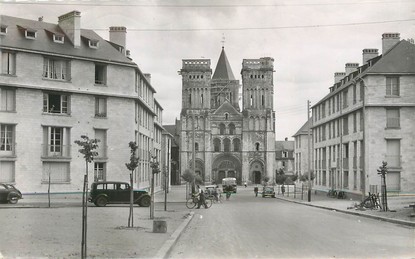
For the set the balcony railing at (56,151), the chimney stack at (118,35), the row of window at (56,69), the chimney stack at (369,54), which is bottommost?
the balcony railing at (56,151)

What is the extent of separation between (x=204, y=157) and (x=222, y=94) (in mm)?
27157

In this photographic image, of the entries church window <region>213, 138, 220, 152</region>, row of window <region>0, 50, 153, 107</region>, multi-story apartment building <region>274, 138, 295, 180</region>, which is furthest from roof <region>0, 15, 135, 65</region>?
multi-story apartment building <region>274, 138, 295, 180</region>

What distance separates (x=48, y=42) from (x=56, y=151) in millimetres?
8161

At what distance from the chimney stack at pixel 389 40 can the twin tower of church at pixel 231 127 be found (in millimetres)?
63311

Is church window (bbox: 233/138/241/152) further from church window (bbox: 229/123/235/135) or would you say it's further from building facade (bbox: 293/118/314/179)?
building facade (bbox: 293/118/314/179)

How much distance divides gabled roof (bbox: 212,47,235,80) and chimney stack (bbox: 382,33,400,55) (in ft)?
284

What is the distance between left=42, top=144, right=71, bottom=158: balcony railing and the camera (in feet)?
120

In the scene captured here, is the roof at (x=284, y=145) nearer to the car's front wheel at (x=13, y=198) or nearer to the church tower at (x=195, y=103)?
the church tower at (x=195, y=103)

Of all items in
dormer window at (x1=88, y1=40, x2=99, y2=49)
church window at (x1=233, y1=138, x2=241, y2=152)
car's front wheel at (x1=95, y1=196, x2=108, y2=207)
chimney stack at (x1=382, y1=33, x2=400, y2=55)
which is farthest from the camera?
church window at (x1=233, y1=138, x2=241, y2=152)

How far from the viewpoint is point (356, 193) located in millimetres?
44562

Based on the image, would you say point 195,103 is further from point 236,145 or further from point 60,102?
point 60,102

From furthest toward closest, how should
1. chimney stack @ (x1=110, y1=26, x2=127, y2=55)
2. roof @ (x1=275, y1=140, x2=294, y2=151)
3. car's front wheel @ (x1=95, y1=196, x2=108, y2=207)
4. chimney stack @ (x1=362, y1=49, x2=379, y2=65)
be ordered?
roof @ (x1=275, y1=140, x2=294, y2=151), chimney stack @ (x1=362, y1=49, x2=379, y2=65), chimney stack @ (x1=110, y1=26, x2=127, y2=55), car's front wheel @ (x1=95, y1=196, x2=108, y2=207)

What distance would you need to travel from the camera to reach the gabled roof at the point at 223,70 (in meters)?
131

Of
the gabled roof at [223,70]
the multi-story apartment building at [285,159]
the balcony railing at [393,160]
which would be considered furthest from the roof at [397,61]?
the multi-story apartment building at [285,159]
